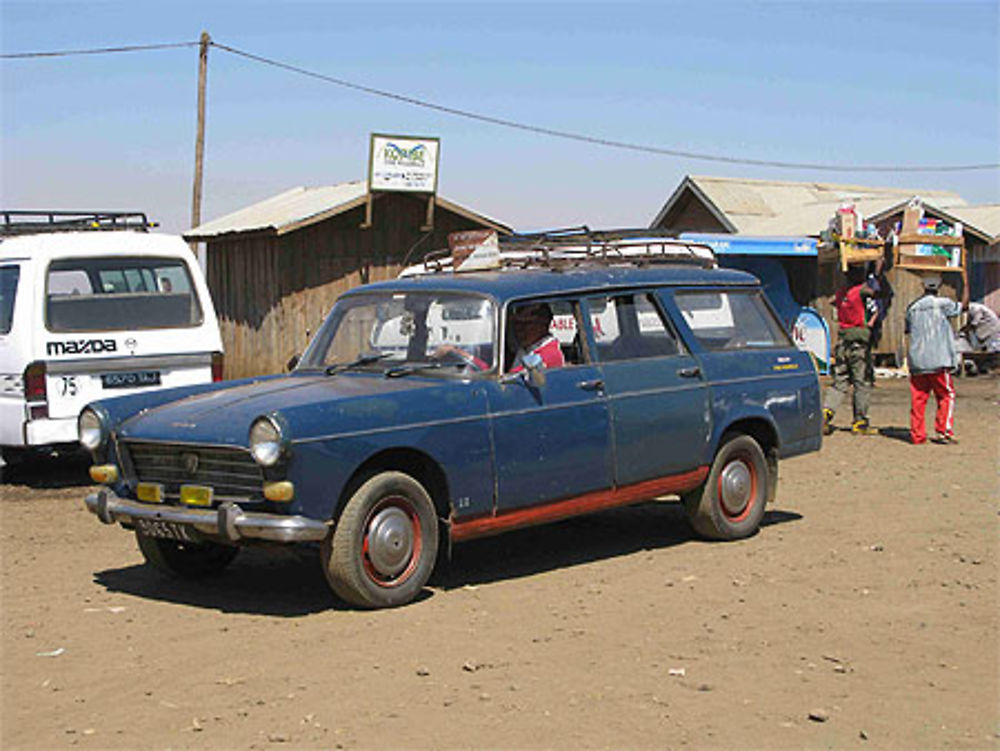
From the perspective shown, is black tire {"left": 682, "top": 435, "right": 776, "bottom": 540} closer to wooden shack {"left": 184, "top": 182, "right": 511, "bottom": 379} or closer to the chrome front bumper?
the chrome front bumper

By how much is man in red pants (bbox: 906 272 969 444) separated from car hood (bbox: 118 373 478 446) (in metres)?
8.15

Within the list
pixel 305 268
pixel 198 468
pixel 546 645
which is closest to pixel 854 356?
pixel 546 645

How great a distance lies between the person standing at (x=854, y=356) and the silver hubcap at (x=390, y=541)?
29.2 ft

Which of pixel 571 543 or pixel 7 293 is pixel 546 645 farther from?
pixel 7 293

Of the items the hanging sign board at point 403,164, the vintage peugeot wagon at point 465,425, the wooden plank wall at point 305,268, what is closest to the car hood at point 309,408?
the vintage peugeot wagon at point 465,425

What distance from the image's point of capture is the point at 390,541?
7105 millimetres

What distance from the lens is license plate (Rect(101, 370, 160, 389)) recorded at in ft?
37.9

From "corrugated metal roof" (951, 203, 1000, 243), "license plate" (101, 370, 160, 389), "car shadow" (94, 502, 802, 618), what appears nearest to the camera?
"car shadow" (94, 502, 802, 618)

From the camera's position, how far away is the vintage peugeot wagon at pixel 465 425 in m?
6.91

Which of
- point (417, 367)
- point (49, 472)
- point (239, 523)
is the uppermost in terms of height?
point (417, 367)

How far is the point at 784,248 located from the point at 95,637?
1797 cm

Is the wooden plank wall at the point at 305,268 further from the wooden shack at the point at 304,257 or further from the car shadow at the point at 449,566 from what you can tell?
the car shadow at the point at 449,566

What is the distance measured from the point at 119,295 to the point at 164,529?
5289 millimetres

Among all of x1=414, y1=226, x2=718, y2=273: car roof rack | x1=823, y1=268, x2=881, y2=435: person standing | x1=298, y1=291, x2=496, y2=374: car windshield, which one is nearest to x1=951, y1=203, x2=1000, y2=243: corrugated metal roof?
x1=823, y1=268, x2=881, y2=435: person standing
